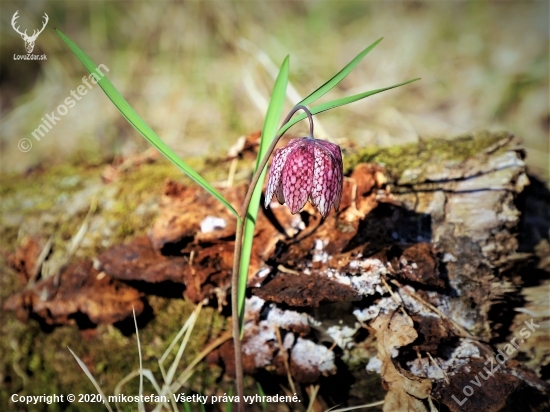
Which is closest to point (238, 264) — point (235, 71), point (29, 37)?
point (235, 71)

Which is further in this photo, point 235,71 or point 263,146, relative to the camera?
point 235,71

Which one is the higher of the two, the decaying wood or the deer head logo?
the deer head logo

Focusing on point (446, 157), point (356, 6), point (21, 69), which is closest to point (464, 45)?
point (356, 6)

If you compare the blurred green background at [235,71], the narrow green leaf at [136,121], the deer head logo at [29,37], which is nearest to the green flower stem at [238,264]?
the narrow green leaf at [136,121]

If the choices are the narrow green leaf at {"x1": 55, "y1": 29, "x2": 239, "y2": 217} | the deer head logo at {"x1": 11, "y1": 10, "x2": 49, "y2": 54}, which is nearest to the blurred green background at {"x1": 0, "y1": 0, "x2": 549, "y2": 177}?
the deer head logo at {"x1": 11, "y1": 10, "x2": 49, "y2": 54}

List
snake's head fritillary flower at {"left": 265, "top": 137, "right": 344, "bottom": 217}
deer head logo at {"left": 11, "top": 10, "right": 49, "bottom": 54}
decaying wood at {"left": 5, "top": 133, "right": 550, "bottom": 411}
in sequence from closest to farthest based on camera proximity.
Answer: snake's head fritillary flower at {"left": 265, "top": 137, "right": 344, "bottom": 217} → decaying wood at {"left": 5, "top": 133, "right": 550, "bottom": 411} → deer head logo at {"left": 11, "top": 10, "right": 49, "bottom": 54}

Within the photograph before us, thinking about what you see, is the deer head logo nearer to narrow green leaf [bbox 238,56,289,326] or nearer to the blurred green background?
the blurred green background

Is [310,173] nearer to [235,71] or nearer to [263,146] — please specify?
[263,146]

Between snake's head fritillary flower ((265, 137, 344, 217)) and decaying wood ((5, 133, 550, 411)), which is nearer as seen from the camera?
snake's head fritillary flower ((265, 137, 344, 217))
